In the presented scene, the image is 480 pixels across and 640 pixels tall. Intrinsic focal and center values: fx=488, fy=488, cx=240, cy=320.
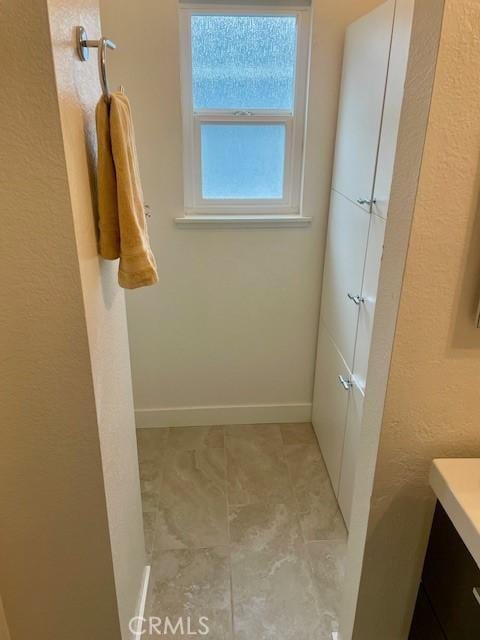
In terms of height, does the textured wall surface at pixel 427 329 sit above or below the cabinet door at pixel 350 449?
above

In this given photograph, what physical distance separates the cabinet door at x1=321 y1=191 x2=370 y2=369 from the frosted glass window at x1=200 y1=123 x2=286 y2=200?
335mm

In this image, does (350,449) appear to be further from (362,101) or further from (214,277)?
(362,101)

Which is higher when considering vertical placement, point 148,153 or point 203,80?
point 203,80

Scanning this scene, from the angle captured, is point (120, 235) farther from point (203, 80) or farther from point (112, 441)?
point (203, 80)

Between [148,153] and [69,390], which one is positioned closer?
[69,390]

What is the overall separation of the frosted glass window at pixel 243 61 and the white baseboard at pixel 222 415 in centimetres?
155

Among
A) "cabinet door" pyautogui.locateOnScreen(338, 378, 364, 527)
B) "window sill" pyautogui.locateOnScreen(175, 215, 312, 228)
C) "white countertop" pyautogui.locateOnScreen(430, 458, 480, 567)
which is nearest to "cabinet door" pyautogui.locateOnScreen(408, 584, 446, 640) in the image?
"white countertop" pyautogui.locateOnScreen(430, 458, 480, 567)

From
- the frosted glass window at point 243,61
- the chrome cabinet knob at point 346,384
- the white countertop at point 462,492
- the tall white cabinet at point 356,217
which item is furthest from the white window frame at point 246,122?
the white countertop at point 462,492

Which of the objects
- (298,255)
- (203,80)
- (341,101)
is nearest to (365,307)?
(298,255)

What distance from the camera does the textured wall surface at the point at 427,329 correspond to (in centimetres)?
86

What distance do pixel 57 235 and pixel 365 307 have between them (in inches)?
46.0

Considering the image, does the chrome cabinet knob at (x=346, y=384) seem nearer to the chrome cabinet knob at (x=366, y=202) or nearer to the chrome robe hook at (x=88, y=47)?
the chrome cabinet knob at (x=366, y=202)

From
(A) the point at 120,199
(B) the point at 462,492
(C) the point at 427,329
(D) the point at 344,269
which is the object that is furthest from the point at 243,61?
(B) the point at 462,492

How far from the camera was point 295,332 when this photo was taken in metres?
2.58
